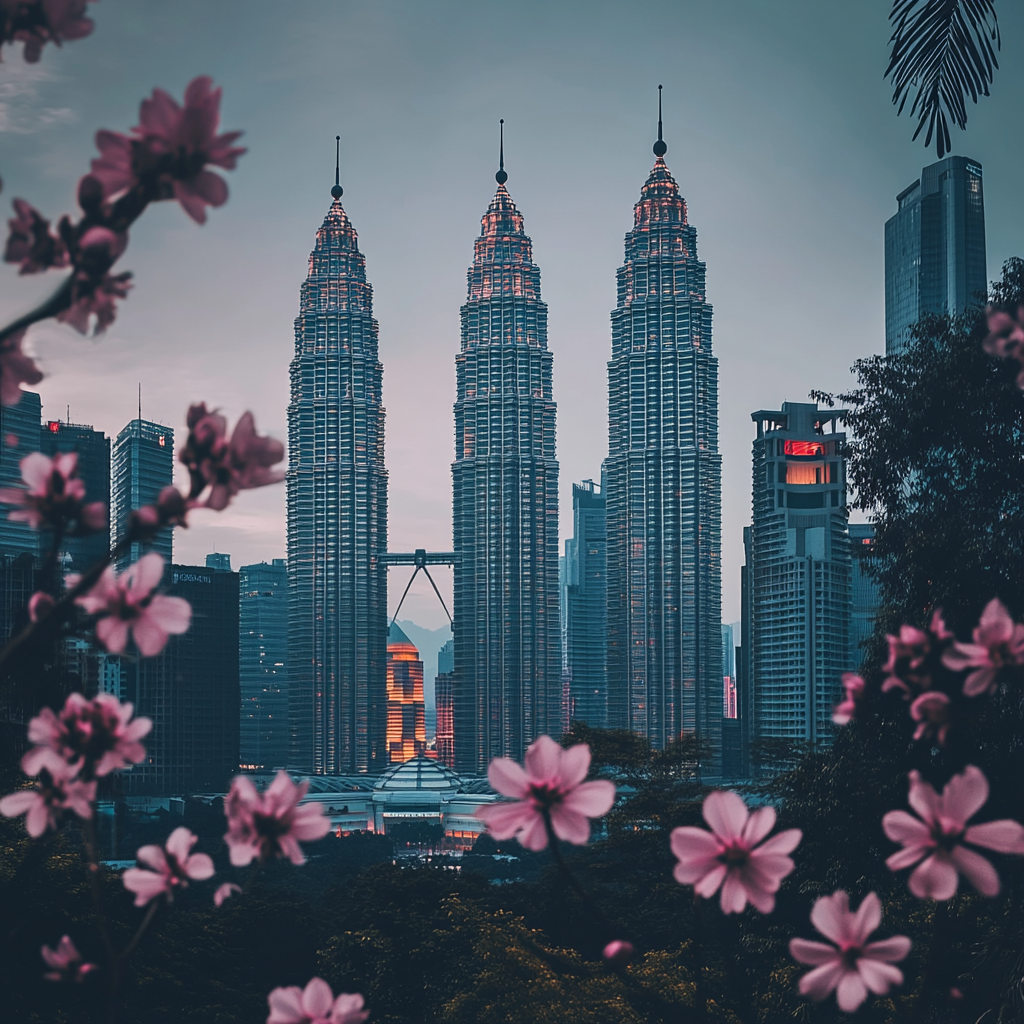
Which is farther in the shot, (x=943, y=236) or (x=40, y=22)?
(x=943, y=236)

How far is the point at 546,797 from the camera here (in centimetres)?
126

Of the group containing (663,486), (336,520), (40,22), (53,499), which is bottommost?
(53,499)

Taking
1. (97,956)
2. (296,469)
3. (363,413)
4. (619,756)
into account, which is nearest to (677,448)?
(363,413)

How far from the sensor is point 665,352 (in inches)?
4227

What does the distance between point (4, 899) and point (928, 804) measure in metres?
1.33

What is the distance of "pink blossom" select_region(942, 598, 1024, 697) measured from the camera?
134cm

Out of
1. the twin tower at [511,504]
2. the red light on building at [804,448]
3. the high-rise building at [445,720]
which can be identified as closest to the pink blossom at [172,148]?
the red light on building at [804,448]

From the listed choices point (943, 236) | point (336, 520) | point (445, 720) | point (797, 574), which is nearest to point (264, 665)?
point (445, 720)

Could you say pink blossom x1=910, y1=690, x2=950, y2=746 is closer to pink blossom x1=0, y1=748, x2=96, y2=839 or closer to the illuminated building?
pink blossom x1=0, y1=748, x2=96, y2=839

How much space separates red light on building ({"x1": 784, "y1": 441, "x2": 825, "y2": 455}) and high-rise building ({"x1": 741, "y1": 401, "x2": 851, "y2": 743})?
0.08 m

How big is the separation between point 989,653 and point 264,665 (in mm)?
152585

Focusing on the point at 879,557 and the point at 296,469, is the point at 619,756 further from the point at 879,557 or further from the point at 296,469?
the point at 296,469

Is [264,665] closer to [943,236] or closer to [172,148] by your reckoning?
[943,236]

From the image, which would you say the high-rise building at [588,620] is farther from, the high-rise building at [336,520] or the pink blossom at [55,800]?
the pink blossom at [55,800]
